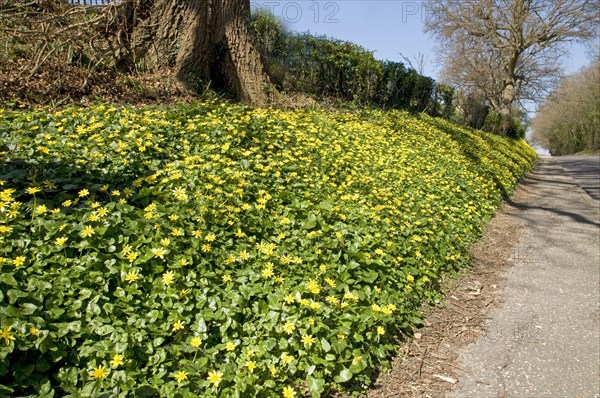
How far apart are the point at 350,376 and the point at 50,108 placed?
5.64m

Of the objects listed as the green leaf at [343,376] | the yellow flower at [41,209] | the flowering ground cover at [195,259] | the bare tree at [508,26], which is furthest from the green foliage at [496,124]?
the yellow flower at [41,209]

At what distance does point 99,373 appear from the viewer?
213 centimetres

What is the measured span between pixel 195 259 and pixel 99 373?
42.7 inches

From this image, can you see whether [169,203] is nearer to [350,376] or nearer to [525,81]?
[350,376]

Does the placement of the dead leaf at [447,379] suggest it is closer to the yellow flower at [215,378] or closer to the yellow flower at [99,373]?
the yellow flower at [215,378]

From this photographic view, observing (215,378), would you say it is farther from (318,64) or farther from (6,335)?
(318,64)

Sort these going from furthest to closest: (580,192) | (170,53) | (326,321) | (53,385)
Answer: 1. (580,192)
2. (170,53)
3. (326,321)
4. (53,385)

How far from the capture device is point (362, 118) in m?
9.81

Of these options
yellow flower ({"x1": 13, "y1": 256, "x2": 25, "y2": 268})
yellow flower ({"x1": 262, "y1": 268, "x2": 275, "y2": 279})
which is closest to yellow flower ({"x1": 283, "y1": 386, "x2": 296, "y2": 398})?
yellow flower ({"x1": 262, "y1": 268, "x2": 275, "y2": 279})

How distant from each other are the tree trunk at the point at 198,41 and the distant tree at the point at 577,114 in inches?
1547

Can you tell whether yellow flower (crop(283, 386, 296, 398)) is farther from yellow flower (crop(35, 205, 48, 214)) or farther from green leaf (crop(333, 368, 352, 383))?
yellow flower (crop(35, 205, 48, 214))

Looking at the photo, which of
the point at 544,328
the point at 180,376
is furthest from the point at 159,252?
the point at 544,328

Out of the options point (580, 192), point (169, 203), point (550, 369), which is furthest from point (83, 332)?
point (580, 192)

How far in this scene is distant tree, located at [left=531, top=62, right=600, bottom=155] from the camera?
42531 millimetres
